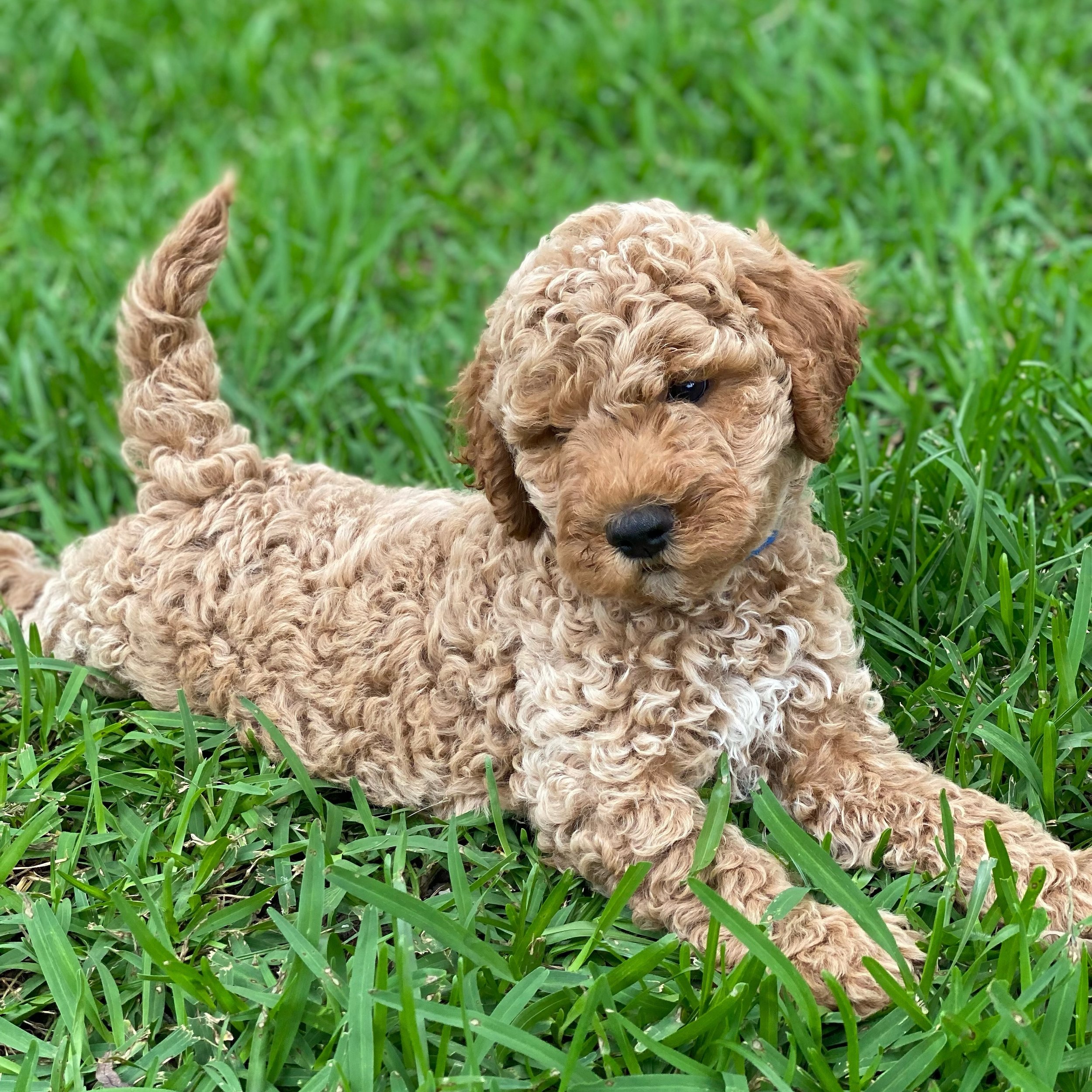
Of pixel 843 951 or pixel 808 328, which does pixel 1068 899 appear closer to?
pixel 843 951

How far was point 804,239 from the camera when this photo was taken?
657cm

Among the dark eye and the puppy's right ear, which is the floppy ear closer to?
the dark eye

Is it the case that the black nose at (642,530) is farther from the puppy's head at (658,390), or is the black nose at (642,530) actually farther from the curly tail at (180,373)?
the curly tail at (180,373)

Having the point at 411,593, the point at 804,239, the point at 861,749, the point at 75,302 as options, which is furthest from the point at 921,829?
the point at 75,302

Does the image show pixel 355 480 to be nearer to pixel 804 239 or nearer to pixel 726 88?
pixel 804 239

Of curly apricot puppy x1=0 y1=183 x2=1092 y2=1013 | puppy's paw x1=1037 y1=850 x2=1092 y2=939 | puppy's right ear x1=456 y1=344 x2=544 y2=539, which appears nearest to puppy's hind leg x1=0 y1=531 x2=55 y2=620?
curly apricot puppy x1=0 y1=183 x2=1092 y2=1013

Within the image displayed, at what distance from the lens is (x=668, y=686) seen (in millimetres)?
3369

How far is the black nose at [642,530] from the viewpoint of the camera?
2.98m

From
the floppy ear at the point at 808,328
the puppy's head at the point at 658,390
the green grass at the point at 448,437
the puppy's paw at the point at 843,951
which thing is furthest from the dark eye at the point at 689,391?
the puppy's paw at the point at 843,951

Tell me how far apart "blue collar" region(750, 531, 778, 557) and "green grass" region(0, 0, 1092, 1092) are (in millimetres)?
693

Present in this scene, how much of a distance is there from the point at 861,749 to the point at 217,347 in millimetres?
4016

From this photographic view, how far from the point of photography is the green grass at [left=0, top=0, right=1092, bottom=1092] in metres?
2.97

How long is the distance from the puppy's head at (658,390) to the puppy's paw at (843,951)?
85cm

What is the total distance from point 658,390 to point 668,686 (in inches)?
31.2
